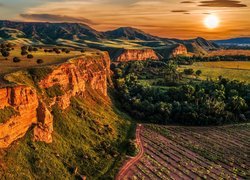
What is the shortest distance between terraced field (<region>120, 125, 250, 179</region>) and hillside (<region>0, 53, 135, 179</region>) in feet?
27.2

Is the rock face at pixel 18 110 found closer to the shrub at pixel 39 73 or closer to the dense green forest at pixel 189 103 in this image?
the shrub at pixel 39 73

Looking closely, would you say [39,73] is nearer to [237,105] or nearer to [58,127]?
[58,127]

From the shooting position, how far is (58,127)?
293 ft

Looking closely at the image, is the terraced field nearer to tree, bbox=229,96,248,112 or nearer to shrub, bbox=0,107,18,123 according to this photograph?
tree, bbox=229,96,248,112

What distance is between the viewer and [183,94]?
152500 mm

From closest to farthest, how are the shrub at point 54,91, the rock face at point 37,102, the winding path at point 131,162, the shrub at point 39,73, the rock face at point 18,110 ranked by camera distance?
1. the rock face at point 18,110
2. the rock face at point 37,102
3. the winding path at point 131,162
4. the shrub at point 39,73
5. the shrub at point 54,91

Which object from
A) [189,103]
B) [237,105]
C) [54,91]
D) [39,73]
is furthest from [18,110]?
[237,105]

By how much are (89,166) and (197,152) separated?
1454 inches

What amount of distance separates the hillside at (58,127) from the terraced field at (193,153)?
8276 millimetres

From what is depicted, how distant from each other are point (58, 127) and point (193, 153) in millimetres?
42139

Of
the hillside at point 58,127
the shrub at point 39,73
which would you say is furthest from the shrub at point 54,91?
the shrub at point 39,73

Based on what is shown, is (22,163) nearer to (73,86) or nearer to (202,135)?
(73,86)

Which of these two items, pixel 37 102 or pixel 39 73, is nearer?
pixel 37 102

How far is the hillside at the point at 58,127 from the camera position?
228ft
